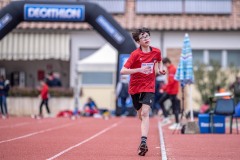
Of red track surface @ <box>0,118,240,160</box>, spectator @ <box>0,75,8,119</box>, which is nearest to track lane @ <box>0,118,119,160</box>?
red track surface @ <box>0,118,240,160</box>

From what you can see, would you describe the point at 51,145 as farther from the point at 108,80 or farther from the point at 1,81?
the point at 108,80

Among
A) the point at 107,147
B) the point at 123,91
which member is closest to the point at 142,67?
the point at 107,147

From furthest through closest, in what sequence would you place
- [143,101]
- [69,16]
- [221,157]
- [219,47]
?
[219,47] → [69,16] → [143,101] → [221,157]

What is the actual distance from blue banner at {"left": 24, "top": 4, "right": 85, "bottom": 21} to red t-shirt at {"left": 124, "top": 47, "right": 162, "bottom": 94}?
14476 mm

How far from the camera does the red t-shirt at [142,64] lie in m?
10.7

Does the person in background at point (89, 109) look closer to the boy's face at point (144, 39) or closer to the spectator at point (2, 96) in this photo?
the spectator at point (2, 96)

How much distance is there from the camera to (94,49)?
3397 centimetres

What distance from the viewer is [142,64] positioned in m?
10.7

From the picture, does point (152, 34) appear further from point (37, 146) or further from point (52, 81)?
point (37, 146)

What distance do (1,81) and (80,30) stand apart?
28.4 ft

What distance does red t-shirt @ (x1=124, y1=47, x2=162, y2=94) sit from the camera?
420 inches

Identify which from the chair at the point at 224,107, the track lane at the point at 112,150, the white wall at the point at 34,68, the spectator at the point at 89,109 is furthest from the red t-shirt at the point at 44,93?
the track lane at the point at 112,150

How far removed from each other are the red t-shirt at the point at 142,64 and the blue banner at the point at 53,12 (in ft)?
47.5

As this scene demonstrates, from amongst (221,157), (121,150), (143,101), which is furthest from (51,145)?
Answer: (221,157)
